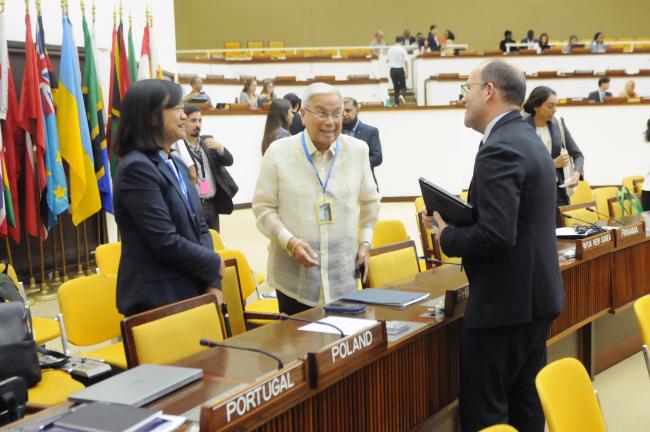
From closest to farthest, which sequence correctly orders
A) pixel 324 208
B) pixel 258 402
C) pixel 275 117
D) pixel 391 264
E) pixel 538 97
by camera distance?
pixel 258 402
pixel 324 208
pixel 391 264
pixel 538 97
pixel 275 117

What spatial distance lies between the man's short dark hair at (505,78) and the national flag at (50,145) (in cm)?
407

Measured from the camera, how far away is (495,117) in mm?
2139

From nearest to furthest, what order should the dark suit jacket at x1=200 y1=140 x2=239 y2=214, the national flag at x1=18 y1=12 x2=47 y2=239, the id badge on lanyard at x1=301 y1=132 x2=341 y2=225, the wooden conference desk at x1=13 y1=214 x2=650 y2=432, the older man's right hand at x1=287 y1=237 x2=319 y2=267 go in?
1. the wooden conference desk at x1=13 y1=214 x2=650 y2=432
2. the older man's right hand at x1=287 y1=237 x2=319 y2=267
3. the id badge on lanyard at x1=301 y1=132 x2=341 y2=225
4. the dark suit jacket at x1=200 y1=140 x2=239 y2=214
5. the national flag at x1=18 y1=12 x2=47 y2=239

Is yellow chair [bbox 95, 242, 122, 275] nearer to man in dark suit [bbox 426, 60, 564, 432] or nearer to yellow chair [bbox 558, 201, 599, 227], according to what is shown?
man in dark suit [bbox 426, 60, 564, 432]

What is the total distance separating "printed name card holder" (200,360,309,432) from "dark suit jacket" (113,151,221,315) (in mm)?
876

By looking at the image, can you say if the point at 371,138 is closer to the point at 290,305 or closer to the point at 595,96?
the point at 290,305

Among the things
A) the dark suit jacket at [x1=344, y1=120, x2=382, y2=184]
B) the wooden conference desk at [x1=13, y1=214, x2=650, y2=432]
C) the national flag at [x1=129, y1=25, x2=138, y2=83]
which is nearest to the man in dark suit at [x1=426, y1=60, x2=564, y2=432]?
the wooden conference desk at [x1=13, y1=214, x2=650, y2=432]

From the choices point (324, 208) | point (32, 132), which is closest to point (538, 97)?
point (324, 208)

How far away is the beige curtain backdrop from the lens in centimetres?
1867

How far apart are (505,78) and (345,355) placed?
0.94 meters

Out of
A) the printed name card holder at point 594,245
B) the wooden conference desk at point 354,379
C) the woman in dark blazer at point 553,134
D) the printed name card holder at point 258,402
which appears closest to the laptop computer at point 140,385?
the wooden conference desk at point 354,379

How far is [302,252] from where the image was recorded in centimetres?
273

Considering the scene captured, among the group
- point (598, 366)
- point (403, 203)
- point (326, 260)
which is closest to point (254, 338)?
point (326, 260)

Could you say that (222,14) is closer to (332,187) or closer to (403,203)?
(403,203)
